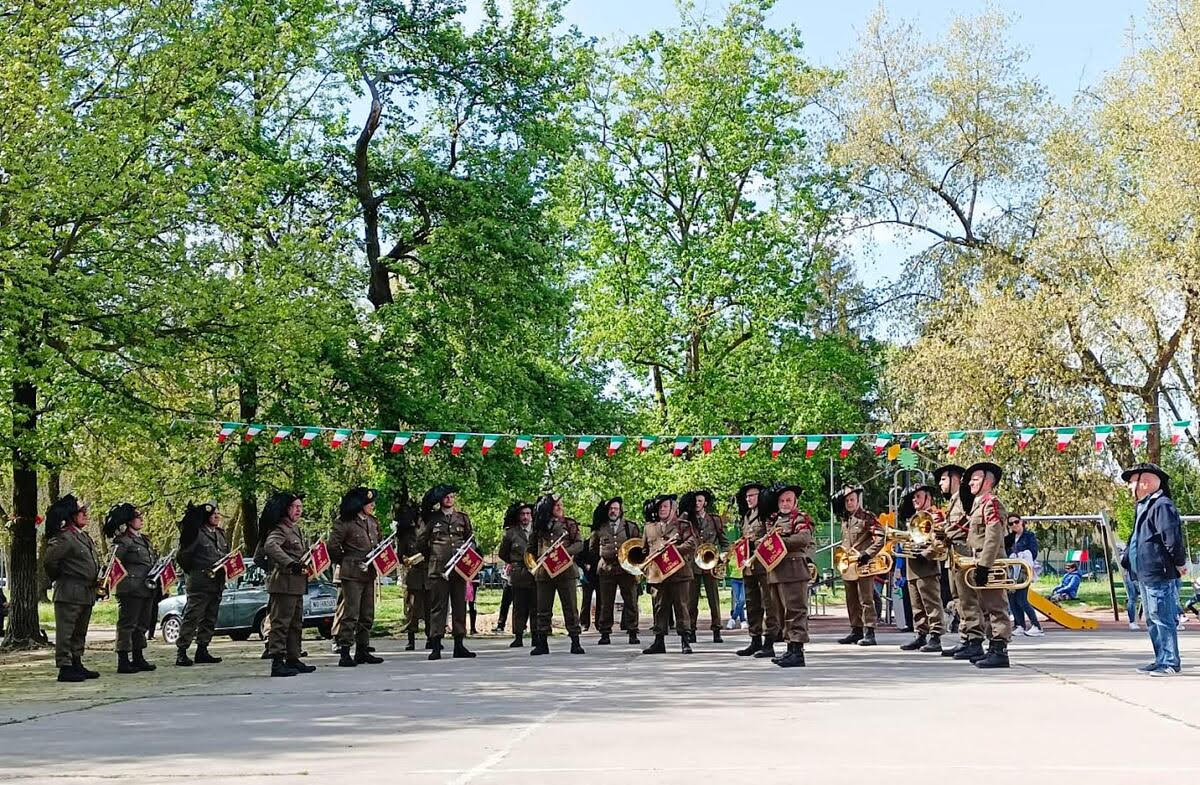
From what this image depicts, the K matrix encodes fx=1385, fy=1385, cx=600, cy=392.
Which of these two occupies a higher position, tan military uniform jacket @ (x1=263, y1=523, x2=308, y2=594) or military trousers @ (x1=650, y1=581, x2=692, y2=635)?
tan military uniform jacket @ (x1=263, y1=523, x2=308, y2=594)

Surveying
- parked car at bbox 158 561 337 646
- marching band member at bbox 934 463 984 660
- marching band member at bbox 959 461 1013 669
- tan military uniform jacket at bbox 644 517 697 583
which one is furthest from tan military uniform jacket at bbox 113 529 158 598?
marching band member at bbox 959 461 1013 669

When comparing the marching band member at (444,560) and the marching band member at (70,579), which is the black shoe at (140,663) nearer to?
the marching band member at (70,579)

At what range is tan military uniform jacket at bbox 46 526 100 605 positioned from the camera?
1711cm

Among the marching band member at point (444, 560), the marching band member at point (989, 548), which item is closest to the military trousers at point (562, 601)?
the marching band member at point (444, 560)

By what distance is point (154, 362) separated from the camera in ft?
70.7

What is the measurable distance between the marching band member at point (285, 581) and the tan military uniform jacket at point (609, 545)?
222 inches

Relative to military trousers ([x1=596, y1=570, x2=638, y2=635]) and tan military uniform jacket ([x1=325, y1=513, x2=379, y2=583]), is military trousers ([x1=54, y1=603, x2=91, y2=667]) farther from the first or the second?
military trousers ([x1=596, y1=570, x2=638, y2=635])

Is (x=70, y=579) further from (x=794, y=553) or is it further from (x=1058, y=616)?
(x=1058, y=616)

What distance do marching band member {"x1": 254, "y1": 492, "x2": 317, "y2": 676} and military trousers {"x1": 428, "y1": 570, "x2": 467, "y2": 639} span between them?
1992mm

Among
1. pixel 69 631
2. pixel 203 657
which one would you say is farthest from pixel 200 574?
pixel 69 631

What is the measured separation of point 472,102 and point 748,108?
1641cm

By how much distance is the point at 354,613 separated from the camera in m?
17.7

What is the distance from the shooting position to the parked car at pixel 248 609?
83.5 ft

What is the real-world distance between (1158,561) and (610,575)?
9.14 m
